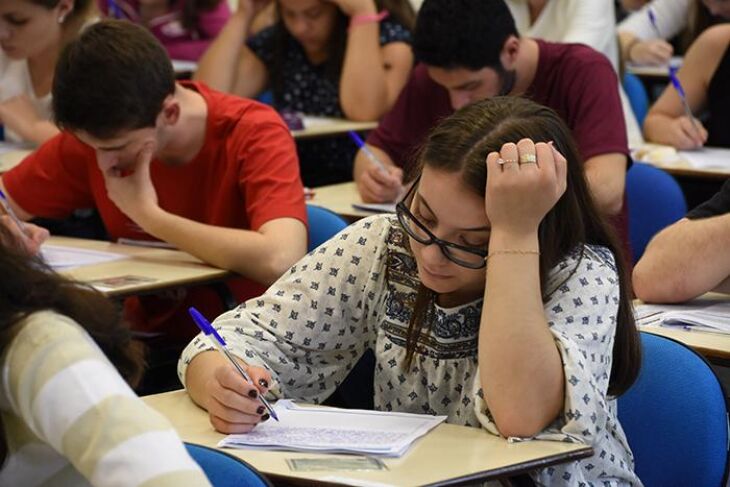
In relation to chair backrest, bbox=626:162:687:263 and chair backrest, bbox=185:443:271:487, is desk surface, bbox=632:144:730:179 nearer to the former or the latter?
chair backrest, bbox=626:162:687:263

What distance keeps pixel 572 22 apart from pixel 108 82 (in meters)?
2.34

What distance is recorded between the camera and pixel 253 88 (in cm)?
464

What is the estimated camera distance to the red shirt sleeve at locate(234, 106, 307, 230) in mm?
2701

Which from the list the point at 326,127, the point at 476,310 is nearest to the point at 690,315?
the point at 476,310

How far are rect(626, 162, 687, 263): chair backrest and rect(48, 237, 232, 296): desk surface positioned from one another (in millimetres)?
1111

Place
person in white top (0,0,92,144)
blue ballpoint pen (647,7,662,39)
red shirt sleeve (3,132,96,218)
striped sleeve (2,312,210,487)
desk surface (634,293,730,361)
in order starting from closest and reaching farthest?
striped sleeve (2,312,210,487) → desk surface (634,293,730,361) → red shirt sleeve (3,132,96,218) → person in white top (0,0,92,144) → blue ballpoint pen (647,7,662,39)

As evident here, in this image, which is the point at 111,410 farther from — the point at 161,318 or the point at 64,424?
the point at 161,318

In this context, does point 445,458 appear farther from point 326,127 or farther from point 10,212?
point 326,127

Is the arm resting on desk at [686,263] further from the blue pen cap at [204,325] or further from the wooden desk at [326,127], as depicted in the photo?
the wooden desk at [326,127]

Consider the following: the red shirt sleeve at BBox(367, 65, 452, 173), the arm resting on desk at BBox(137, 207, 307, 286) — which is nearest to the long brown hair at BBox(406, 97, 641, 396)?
the arm resting on desk at BBox(137, 207, 307, 286)

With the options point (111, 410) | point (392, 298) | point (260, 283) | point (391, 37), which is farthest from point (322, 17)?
point (111, 410)

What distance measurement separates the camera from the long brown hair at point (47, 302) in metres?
1.21

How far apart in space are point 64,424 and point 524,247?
0.71 m

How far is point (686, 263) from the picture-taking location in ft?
7.45
